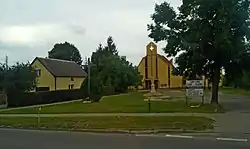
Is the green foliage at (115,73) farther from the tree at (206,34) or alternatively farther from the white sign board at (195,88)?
the white sign board at (195,88)

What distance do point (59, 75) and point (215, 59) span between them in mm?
39323

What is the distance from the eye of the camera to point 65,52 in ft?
385

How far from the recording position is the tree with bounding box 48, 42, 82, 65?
381ft

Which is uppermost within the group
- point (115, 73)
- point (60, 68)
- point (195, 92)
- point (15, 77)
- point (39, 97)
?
point (60, 68)

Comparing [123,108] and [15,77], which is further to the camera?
[15,77]

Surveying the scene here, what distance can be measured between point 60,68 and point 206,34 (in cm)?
4356

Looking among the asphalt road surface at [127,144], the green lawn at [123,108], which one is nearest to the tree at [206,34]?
the green lawn at [123,108]

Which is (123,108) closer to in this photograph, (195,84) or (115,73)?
(195,84)

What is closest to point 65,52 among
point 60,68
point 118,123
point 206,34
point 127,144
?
point 60,68

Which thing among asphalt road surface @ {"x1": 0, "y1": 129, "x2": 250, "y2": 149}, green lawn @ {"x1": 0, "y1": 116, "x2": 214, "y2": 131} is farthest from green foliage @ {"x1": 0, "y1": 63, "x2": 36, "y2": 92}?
asphalt road surface @ {"x1": 0, "y1": 129, "x2": 250, "y2": 149}

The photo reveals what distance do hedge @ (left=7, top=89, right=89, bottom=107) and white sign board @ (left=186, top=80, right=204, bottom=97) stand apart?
58.4ft

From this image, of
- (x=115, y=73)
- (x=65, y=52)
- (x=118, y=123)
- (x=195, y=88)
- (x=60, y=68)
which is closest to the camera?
(x=118, y=123)

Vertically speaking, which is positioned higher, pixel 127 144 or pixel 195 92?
pixel 195 92

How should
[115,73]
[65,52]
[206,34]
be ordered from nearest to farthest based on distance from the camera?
[206,34] < [115,73] < [65,52]
